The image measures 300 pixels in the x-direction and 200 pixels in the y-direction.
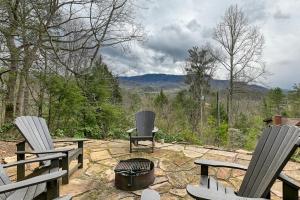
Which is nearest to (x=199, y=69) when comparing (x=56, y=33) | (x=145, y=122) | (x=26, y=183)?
(x=56, y=33)

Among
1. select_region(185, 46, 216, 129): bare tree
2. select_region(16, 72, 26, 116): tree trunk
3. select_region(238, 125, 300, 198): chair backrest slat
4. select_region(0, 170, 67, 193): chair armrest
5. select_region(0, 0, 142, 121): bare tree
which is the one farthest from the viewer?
select_region(185, 46, 216, 129): bare tree

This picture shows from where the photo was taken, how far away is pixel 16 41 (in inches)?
267

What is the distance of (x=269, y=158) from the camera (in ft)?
7.12

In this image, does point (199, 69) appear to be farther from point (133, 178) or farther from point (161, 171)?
point (133, 178)

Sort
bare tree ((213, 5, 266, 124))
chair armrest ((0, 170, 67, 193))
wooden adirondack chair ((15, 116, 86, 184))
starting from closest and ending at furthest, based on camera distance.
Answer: chair armrest ((0, 170, 67, 193))
wooden adirondack chair ((15, 116, 86, 184))
bare tree ((213, 5, 266, 124))

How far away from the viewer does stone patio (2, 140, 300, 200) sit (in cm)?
337

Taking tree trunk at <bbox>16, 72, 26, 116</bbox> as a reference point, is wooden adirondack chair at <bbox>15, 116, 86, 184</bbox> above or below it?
below

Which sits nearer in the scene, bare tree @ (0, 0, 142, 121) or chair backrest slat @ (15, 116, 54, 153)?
chair backrest slat @ (15, 116, 54, 153)

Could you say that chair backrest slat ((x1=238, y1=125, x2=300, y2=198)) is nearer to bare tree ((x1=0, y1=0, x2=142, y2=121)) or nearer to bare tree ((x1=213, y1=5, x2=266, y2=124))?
bare tree ((x1=0, y1=0, x2=142, y2=121))

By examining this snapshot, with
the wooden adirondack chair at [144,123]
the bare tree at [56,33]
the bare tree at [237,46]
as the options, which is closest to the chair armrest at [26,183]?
the wooden adirondack chair at [144,123]

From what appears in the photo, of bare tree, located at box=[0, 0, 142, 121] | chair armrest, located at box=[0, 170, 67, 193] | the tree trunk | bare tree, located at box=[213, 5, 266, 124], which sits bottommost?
chair armrest, located at box=[0, 170, 67, 193]

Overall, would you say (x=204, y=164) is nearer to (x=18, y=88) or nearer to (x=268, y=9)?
(x=18, y=88)

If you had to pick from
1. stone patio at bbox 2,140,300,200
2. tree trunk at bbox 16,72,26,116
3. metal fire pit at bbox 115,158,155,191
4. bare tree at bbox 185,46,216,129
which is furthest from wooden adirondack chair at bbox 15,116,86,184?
bare tree at bbox 185,46,216,129

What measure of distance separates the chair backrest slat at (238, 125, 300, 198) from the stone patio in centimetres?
116
